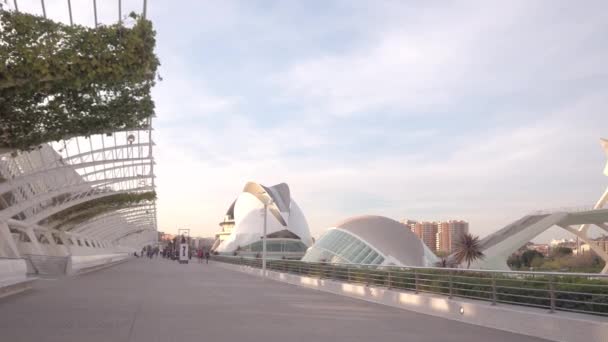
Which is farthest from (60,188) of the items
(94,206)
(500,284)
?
(500,284)

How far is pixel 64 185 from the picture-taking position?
1444 inches

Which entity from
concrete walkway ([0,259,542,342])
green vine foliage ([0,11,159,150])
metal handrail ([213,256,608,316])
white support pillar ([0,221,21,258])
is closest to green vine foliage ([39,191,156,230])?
white support pillar ([0,221,21,258])

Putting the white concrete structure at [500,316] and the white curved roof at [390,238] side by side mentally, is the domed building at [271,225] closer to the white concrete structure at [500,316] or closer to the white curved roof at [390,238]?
the white curved roof at [390,238]

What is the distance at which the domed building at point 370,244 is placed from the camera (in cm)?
4603

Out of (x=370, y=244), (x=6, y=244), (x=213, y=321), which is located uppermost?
(x=6, y=244)

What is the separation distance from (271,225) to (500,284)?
287 feet

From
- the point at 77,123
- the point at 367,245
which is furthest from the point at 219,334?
the point at 367,245

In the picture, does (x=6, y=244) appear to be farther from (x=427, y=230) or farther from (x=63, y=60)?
(x=427, y=230)

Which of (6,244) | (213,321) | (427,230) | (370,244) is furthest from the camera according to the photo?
(427,230)

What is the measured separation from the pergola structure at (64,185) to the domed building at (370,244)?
46.3 feet

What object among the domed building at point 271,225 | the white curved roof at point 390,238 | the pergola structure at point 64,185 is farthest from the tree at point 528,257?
the pergola structure at point 64,185

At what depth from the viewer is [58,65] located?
1154cm

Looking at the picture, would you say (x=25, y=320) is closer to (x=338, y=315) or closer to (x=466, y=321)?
(x=338, y=315)

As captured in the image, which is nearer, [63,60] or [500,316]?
[500,316]
